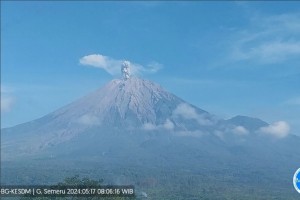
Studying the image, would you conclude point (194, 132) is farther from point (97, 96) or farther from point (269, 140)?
point (97, 96)

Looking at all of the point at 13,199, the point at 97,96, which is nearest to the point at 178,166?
the point at 13,199

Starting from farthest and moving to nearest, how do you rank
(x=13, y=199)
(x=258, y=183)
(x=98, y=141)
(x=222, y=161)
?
(x=98, y=141)
(x=222, y=161)
(x=258, y=183)
(x=13, y=199)

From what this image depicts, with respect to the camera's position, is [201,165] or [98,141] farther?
→ [98,141]

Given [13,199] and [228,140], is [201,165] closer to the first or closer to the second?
[228,140]

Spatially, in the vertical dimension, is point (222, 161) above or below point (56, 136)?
below

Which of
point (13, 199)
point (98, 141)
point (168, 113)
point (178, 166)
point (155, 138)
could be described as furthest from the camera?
point (168, 113)

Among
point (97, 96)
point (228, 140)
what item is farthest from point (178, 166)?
point (97, 96)

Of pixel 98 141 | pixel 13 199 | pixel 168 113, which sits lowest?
pixel 13 199
